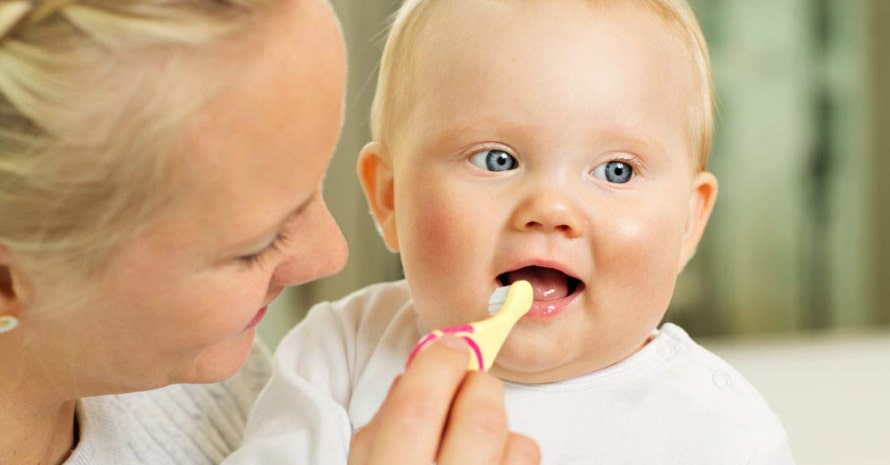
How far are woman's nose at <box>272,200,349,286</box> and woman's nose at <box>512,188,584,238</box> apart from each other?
0.56ft

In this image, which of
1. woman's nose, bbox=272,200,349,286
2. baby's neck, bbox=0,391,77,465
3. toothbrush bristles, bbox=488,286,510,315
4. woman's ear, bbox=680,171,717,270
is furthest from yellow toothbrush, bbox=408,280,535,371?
baby's neck, bbox=0,391,77,465

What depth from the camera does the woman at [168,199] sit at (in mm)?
758

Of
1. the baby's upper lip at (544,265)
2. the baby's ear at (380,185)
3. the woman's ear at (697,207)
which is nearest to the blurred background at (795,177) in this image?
the woman's ear at (697,207)

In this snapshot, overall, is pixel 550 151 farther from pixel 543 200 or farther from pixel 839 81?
pixel 839 81

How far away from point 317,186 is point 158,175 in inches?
6.3

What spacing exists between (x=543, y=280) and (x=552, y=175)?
0.10 meters

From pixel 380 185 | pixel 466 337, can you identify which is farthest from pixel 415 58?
pixel 466 337

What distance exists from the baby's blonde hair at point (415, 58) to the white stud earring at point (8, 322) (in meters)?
0.44

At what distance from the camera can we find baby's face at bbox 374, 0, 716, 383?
100 cm

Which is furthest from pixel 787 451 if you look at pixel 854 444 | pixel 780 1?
pixel 780 1

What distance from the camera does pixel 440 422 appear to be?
76 cm

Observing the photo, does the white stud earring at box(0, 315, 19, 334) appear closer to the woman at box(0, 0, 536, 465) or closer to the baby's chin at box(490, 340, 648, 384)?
the woman at box(0, 0, 536, 465)

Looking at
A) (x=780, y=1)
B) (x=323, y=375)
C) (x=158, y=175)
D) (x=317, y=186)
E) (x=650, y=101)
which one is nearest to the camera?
(x=158, y=175)

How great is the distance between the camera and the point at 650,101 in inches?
40.6
